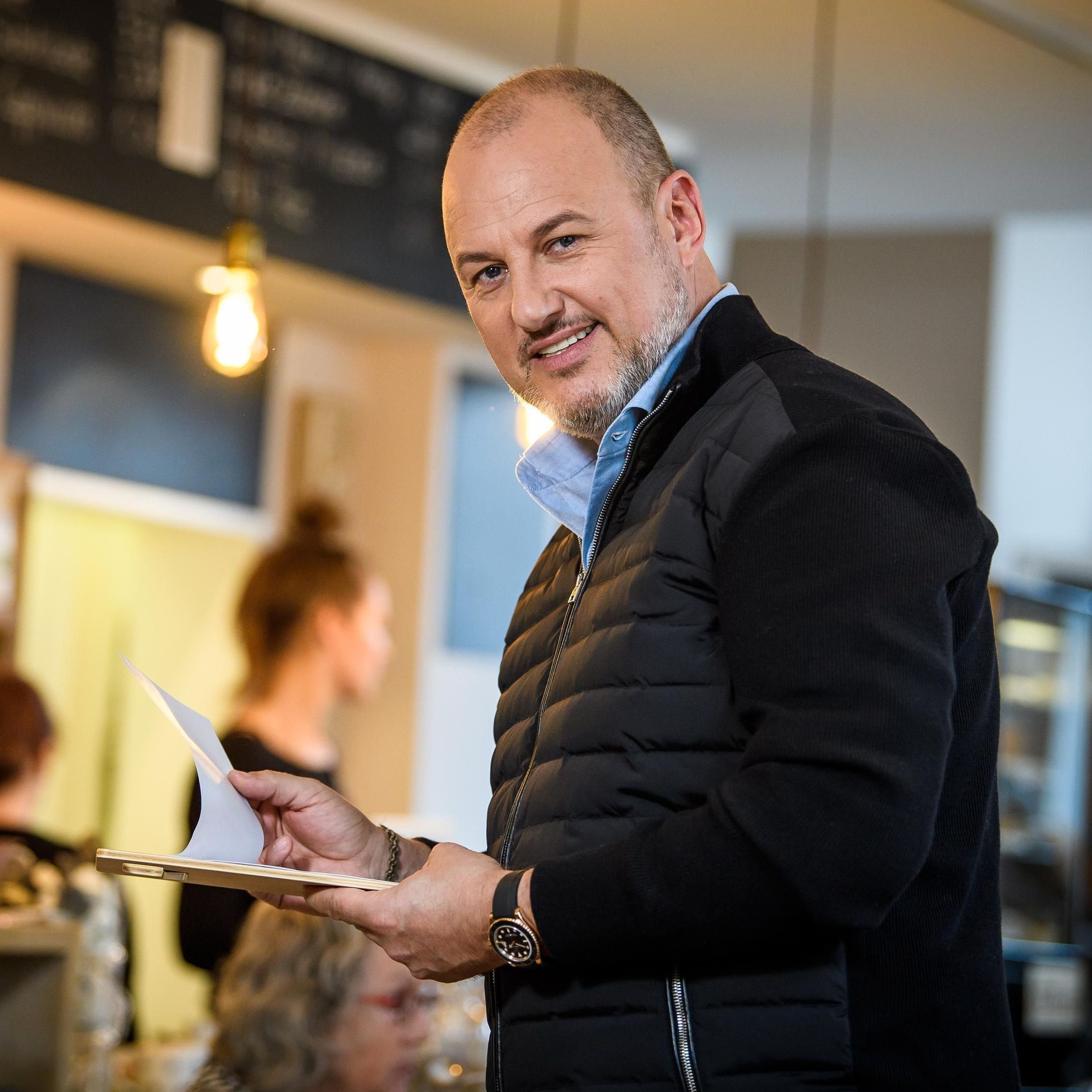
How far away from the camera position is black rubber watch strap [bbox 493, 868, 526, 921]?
111 cm

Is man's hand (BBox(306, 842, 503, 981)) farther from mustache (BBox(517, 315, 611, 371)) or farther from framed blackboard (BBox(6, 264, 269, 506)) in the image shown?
framed blackboard (BBox(6, 264, 269, 506))

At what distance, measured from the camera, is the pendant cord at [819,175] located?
421 centimetres

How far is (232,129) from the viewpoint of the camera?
13.1 ft

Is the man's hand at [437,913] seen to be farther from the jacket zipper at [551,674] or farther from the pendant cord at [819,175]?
the pendant cord at [819,175]

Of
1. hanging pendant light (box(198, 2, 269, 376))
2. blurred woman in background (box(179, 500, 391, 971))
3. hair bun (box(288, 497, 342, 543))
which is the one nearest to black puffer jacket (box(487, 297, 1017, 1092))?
hanging pendant light (box(198, 2, 269, 376))

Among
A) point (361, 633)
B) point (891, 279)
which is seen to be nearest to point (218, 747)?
point (361, 633)

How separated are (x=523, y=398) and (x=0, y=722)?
2.44 meters

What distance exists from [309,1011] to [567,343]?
1149mm

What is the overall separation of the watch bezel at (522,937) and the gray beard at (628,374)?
1.48 feet

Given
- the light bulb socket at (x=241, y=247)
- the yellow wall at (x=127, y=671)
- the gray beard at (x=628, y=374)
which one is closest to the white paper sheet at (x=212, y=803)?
the gray beard at (x=628, y=374)

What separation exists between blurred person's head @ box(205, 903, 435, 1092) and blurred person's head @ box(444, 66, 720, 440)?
1021 millimetres

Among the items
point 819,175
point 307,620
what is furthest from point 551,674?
point 819,175

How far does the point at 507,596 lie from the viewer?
4930mm

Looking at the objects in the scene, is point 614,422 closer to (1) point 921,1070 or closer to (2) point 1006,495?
(1) point 921,1070
